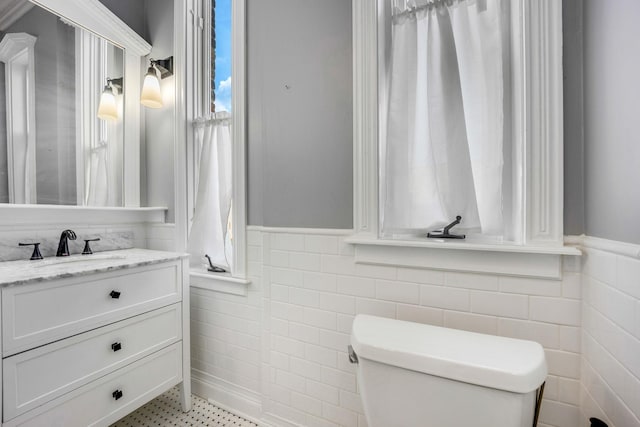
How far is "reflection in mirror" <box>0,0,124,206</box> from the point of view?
1278 millimetres

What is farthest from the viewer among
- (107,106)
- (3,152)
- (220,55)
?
(220,55)

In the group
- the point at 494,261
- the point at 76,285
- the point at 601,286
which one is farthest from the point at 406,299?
the point at 76,285

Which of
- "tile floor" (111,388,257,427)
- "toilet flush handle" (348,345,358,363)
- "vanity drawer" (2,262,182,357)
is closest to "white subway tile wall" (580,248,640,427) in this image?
"toilet flush handle" (348,345,358,363)

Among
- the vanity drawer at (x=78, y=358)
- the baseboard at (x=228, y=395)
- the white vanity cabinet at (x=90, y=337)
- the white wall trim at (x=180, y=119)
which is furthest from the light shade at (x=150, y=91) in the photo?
the baseboard at (x=228, y=395)

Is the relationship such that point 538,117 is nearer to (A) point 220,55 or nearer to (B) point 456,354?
(B) point 456,354

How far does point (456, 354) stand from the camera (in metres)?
0.76

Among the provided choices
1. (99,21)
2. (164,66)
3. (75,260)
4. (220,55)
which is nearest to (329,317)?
(75,260)

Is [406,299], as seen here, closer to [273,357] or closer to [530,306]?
[530,306]

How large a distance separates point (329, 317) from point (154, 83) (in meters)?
1.77

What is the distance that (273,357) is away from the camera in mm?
1406

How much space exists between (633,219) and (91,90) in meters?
2.37

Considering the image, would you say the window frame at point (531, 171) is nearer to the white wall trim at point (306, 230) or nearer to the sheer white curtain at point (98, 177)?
the white wall trim at point (306, 230)

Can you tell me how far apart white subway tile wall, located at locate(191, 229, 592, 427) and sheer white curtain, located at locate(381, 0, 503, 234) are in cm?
24

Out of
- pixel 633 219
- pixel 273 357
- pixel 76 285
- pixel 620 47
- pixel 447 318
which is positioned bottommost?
pixel 273 357
